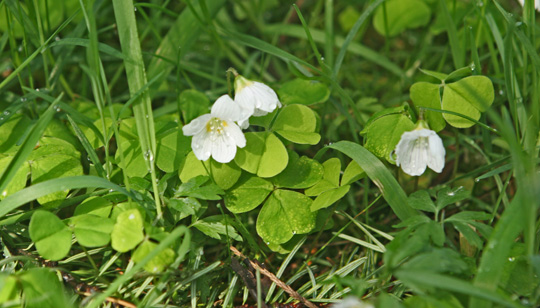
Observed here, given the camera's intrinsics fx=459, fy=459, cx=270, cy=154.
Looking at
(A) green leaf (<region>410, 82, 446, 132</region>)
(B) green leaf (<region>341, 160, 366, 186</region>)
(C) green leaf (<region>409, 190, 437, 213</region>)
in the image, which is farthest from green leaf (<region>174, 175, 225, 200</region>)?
(A) green leaf (<region>410, 82, 446, 132</region>)

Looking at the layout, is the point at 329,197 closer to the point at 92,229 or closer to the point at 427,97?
the point at 427,97

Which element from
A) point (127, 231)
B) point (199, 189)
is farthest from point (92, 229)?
point (199, 189)

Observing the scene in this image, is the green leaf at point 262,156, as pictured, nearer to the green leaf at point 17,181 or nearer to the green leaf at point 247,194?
the green leaf at point 247,194

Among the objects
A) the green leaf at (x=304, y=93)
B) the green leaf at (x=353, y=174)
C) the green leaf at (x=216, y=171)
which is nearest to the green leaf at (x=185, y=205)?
the green leaf at (x=216, y=171)

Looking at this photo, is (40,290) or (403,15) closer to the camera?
(40,290)

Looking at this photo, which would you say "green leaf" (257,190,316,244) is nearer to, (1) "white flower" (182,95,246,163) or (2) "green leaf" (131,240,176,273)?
Answer: (1) "white flower" (182,95,246,163)

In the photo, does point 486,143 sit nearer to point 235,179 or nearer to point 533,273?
point 533,273
